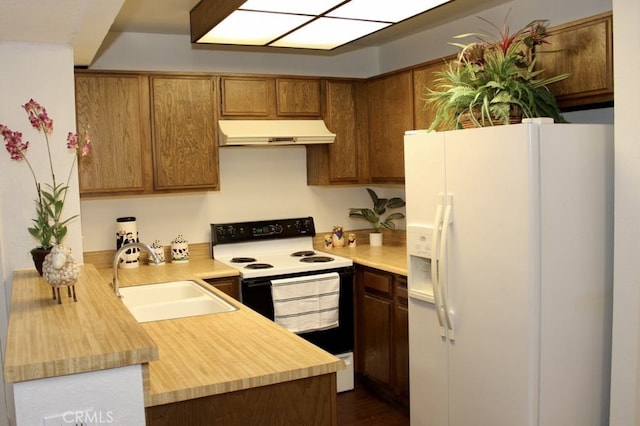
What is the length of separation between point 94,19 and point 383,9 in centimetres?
126

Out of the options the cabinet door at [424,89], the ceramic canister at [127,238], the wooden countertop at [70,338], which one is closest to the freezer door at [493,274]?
the cabinet door at [424,89]

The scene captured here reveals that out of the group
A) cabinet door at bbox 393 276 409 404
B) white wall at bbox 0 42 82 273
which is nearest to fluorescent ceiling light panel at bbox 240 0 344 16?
white wall at bbox 0 42 82 273

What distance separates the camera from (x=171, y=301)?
3408 millimetres

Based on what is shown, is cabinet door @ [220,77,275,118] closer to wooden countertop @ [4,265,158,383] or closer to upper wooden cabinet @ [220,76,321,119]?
upper wooden cabinet @ [220,76,321,119]

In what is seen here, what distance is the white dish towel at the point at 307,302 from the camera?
13.4 feet

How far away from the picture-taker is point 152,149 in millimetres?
4180

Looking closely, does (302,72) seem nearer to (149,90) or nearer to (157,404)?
(149,90)

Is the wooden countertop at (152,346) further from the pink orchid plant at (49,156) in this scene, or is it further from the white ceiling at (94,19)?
the white ceiling at (94,19)

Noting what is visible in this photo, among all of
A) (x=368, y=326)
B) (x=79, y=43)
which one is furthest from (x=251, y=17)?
(x=368, y=326)

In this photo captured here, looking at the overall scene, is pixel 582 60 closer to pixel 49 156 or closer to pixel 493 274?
pixel 493 274

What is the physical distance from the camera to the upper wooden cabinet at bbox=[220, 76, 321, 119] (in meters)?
Answer: 4.38

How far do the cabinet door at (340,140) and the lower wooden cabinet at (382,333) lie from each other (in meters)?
Result: 0.79

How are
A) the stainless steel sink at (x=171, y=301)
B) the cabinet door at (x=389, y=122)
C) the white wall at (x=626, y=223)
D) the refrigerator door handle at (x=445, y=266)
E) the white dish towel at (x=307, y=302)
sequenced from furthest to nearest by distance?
the cabinet door at (x=389, y=122) < the white dish towel at (x=307, y=302) < the stainless steel sink at (x=171, y=301) < the refrigerator door handle at (x=445, y=266) < the white wall at (x=626, y=223)

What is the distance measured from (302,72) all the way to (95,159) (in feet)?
5.82
